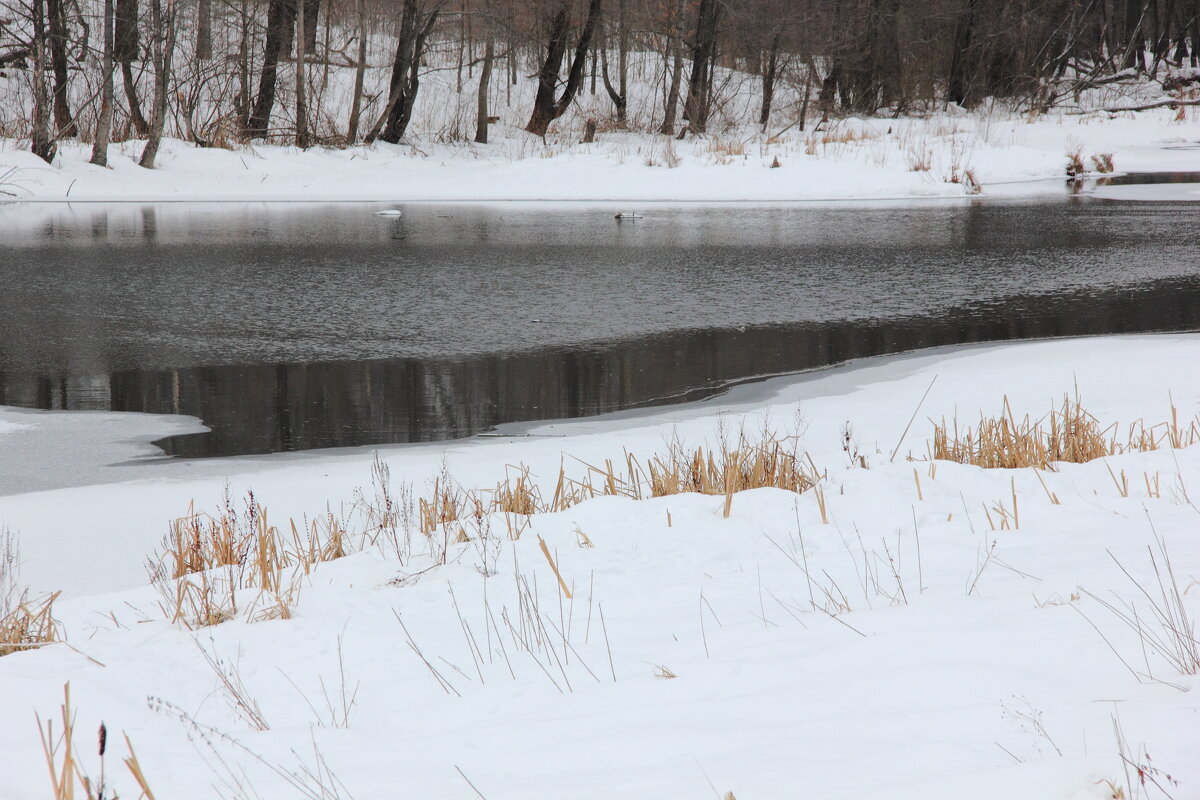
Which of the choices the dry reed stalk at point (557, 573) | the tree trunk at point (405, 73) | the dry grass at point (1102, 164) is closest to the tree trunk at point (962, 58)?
the dry grass at point (1102, 164)

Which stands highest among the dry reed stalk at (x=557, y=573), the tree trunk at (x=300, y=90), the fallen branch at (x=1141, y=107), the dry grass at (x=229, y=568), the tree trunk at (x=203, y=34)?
the tree trunk at (x=203, y=34)

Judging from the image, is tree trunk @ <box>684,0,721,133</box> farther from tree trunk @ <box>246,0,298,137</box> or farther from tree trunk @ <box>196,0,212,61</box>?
tree trunk @ <box>196,0,212,61</box>

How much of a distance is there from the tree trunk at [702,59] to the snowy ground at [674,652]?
25.2 m

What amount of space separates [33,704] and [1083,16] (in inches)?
1664

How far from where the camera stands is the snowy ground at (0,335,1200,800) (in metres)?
2.00

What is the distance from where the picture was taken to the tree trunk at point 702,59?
93.9 feet

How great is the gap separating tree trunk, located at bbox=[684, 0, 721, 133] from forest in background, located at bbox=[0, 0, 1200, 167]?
8 centimetres

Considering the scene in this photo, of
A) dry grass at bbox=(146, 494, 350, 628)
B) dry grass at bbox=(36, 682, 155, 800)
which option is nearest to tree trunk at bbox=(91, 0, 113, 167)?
dry grass at bbox=(146, 494, 350, 628)

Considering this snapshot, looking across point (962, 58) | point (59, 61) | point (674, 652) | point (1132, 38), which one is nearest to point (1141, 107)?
point (962, 58)

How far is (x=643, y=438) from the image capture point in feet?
19.2

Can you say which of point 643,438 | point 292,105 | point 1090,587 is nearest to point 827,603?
point 1090,587

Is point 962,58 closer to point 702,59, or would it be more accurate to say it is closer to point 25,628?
point 702,59

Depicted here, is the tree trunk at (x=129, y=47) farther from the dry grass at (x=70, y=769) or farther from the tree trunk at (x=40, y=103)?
the dry grass at (x=70, y=769)

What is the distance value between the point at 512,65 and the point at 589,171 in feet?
48.5
